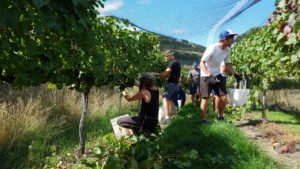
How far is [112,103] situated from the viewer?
13.4m

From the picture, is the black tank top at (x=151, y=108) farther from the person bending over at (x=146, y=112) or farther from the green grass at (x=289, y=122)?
the green grass at (x=289, y=122)

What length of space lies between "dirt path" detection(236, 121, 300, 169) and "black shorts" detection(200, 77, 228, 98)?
32.2 inches

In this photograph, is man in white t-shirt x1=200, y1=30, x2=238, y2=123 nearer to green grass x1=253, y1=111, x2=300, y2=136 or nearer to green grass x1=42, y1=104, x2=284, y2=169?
green grass x1=42, y1=104, x2=284, y2=169

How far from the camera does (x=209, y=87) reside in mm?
7762

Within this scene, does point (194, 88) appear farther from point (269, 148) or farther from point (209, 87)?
point (269, 148)

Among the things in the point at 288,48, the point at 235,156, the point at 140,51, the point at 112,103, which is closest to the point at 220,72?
the point at 140,51

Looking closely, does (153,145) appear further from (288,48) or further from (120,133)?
(288,48)

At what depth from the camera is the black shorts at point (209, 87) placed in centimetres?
766

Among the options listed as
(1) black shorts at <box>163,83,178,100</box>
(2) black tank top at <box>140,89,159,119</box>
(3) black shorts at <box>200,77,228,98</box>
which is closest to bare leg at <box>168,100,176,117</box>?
(1) black shorts at <box>163,83,178,100</box>

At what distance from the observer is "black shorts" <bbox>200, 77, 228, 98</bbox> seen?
301 inches

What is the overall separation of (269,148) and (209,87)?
142 centimetres

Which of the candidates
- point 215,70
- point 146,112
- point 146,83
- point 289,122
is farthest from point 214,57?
point 289,122

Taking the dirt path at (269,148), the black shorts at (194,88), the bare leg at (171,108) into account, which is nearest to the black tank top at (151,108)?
the dirt path at (269,148)

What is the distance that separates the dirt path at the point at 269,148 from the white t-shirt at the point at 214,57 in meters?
1.16
